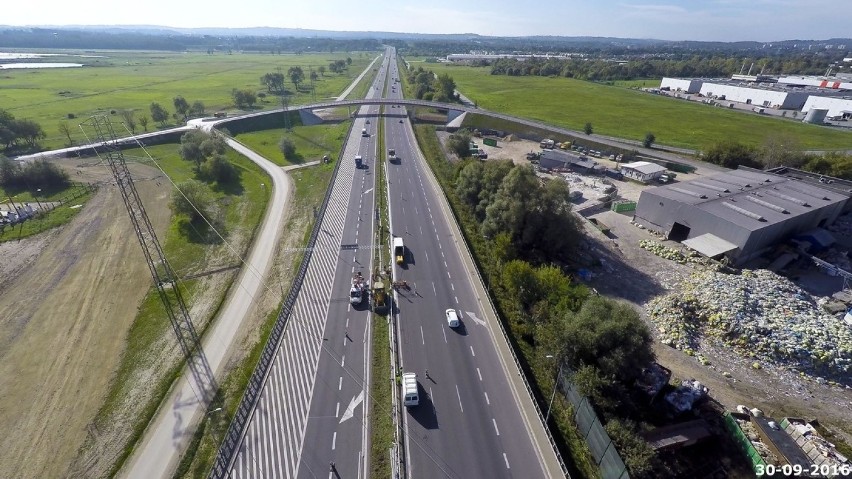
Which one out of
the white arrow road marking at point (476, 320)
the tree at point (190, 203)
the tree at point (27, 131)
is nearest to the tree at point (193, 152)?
the tree at point (190, 203)

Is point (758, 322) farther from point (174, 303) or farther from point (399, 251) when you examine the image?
point (174, 303)

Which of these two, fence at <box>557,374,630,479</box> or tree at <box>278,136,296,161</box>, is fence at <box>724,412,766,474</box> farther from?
tree at <box>278,136,296,161</box>

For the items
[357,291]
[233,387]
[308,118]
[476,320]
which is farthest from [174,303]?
[308,118]

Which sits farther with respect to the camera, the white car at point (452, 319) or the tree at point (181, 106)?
the tree at point (181, 106)

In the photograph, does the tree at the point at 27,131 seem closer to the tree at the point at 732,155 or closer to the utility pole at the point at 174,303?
the utility pole at the point at 174,303

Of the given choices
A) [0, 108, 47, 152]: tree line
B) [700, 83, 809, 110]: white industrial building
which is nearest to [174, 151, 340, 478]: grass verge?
[0, 108, 47, 152]: tree line

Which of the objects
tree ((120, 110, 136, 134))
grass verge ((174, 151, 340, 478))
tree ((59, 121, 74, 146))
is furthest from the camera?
tree ((120, 110, 136, 134))
